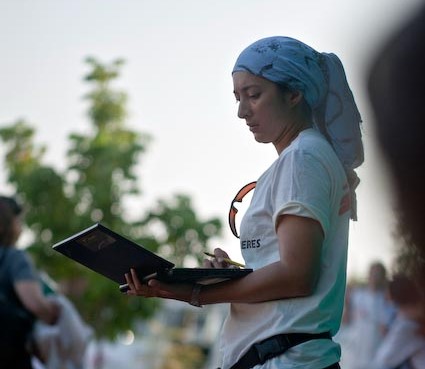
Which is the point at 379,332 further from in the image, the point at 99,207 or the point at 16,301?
the point at 99,207

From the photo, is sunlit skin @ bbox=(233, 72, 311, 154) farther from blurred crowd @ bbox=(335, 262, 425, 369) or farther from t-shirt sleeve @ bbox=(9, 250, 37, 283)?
t-shirt sleeve @ bbox=(9, 250, 37, 283)

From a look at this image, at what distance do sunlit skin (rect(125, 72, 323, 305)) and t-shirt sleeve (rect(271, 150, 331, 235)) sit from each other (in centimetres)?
2

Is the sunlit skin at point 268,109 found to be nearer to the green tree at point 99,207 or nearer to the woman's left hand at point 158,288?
the woman's left hand at point 158,288

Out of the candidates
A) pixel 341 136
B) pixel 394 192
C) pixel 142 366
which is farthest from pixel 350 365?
pixel 142 366

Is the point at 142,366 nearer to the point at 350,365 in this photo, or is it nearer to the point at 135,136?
the point at 135,136

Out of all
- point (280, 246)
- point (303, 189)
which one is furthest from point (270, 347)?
point (303, 189)

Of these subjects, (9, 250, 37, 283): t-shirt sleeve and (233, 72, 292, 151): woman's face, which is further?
(9, 250, 37, 283): t-shirt sleeve

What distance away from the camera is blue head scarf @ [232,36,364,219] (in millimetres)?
1973

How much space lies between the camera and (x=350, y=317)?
10.4 metres

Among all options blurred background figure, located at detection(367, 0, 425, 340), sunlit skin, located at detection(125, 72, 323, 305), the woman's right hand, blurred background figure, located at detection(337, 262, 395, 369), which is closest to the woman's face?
sunlit skin, located at detection(125, 72, 323, 305)

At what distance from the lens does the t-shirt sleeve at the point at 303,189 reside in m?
1.83

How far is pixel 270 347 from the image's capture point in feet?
6.07

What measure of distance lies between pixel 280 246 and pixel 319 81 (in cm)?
40

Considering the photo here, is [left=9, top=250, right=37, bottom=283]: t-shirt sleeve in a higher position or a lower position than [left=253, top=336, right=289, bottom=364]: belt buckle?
lower
